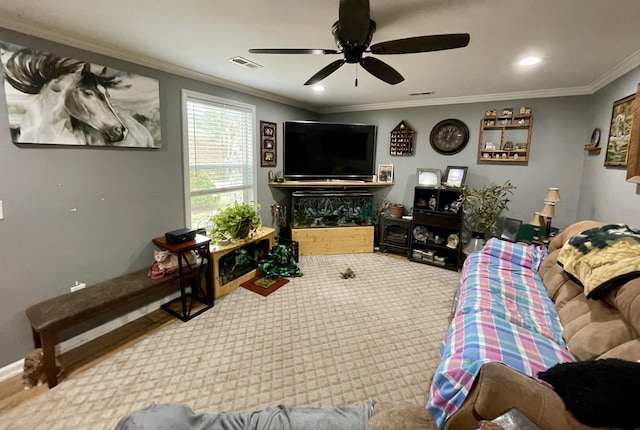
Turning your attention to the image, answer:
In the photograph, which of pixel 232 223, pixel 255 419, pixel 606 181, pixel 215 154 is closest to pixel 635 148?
pixel 606 181

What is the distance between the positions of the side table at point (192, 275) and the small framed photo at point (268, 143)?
1.71 meters

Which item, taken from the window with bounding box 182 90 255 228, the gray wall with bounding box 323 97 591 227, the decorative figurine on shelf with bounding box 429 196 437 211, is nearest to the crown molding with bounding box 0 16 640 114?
the gray wall with bounding box 323 97 591 227

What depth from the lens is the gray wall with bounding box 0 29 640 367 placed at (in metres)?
2.03

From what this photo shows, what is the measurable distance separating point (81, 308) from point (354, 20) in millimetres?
2549

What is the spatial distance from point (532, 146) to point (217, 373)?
4.39 meters

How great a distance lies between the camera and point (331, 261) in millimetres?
4309

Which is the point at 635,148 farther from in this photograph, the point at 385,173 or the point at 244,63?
the point at 244,63

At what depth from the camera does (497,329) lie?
1.64 m

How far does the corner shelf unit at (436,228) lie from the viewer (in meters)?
4.05

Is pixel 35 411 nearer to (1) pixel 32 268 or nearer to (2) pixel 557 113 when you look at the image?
(1) pixel 32 268

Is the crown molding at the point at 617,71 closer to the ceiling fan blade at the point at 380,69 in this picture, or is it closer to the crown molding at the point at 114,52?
the ceiling fan blade at the point at 380,69

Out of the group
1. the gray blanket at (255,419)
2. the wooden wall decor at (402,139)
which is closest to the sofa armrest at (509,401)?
the gray blanket at (255,419)

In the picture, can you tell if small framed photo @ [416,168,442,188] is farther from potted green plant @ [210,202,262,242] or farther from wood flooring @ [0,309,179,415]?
wood flooring @ [0,309,179,415]

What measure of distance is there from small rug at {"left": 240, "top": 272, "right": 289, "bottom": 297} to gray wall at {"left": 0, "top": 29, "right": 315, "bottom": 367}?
109cm
